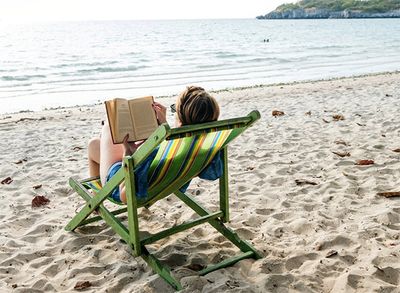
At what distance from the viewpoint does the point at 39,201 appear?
13.4 feet

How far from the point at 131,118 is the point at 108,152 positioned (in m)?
0.37

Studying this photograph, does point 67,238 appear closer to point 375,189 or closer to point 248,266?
point 248,266

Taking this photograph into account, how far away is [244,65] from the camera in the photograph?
69.4 feet

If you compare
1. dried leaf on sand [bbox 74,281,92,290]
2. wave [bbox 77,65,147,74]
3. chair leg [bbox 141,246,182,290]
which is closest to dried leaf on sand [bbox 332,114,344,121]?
chair leg [bbox 141,246,182,290]

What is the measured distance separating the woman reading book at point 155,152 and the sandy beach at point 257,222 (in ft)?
1.80

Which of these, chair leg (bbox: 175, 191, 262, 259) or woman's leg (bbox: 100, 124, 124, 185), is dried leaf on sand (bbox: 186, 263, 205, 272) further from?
woman's leg (bbox: 100, 124, 124, 185)

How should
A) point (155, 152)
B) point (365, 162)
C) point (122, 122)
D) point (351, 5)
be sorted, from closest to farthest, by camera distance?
point (155, 152)
point (122, 122)
point (365, 162)
point (351, 5)

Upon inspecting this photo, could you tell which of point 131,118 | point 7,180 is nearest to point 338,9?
point 7,180

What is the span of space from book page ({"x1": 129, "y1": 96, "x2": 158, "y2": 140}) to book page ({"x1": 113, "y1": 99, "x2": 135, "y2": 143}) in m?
0.03

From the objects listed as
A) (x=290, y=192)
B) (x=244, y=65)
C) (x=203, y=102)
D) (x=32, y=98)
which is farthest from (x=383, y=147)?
(x=244, y=65)

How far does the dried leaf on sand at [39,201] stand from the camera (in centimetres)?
403

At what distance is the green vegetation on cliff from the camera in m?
125

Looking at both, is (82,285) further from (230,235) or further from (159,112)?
(159,112)

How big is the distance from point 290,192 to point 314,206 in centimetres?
36
